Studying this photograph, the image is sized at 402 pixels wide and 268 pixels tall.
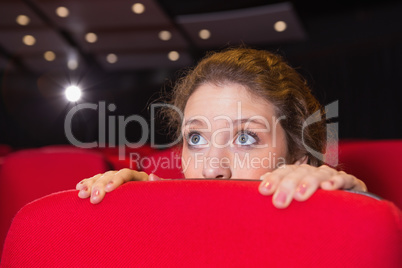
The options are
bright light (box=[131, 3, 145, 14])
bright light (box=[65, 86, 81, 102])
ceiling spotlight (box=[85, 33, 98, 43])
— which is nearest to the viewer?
bright light (box=[131, 3, 145, 14])

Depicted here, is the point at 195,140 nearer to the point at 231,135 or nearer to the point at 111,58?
the point at 231,135

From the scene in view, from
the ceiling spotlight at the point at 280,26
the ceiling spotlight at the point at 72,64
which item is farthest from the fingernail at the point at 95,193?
the ceiling spotlight at the point at 72,64

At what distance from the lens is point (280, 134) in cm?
107

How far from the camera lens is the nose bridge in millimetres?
892

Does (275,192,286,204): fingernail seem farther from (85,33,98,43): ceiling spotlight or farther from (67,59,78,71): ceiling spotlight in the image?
Answer: (67,59,78,71): ceiling spotlight

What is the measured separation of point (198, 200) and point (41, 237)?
0.19 meters

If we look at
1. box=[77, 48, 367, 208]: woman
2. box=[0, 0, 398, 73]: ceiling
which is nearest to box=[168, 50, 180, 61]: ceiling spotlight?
box=[0, 0, 398, 73]: ceiling

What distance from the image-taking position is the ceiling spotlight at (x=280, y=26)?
17.0 feet

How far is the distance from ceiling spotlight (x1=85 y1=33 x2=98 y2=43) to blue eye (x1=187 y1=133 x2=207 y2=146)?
5164 mm

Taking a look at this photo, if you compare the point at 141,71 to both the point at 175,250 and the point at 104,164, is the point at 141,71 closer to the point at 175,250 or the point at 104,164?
the point at 104,164

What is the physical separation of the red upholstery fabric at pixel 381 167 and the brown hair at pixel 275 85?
0.37 ft

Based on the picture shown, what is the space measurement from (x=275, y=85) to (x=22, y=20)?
203 inches

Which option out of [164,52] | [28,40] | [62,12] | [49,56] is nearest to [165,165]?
[62,12]

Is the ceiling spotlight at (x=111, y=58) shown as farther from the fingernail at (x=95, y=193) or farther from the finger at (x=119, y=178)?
the fingernail at (x=95, y=193)
